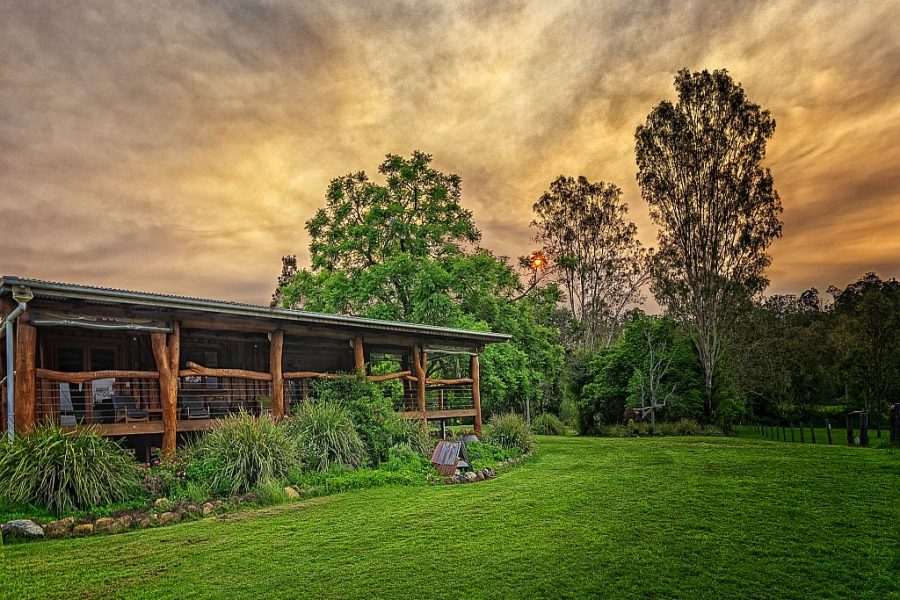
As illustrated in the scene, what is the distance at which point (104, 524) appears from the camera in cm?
688

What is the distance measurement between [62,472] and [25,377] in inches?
83.4

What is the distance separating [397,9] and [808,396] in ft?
104

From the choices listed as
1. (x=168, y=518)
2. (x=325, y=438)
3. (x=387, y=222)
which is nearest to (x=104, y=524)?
(x=168, y=518)

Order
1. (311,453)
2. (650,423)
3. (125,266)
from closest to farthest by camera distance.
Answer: (311,453) → (125,266) → (650,423)

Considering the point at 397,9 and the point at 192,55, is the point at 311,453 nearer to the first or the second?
the point at 192,55

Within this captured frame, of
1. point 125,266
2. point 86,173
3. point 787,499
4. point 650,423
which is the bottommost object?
point 650,423

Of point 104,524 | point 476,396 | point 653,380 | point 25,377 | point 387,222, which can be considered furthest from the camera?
point 387,222

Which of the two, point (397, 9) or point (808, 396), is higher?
point (397, 9)

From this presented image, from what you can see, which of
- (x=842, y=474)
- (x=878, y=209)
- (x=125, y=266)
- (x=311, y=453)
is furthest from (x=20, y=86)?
(x=878, y=209)

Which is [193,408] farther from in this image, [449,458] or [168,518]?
[449,458]

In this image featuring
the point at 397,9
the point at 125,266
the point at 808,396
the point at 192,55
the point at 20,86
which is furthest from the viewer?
the point at 808,396

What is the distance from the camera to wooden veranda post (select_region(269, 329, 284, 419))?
1185 cm

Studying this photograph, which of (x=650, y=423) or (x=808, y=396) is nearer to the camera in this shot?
(x=650, y=423)

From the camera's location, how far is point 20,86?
1230 cm
